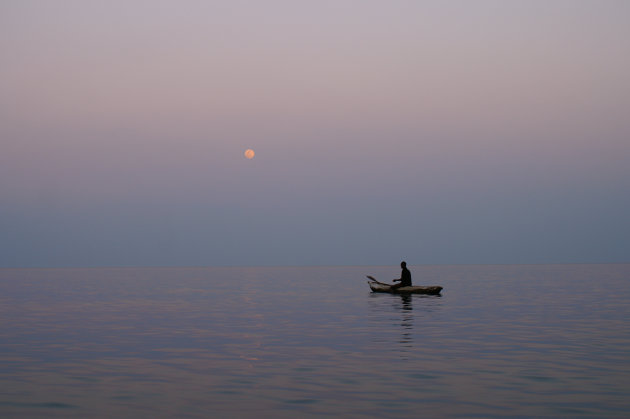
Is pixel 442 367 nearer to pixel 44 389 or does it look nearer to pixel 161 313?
pixel 44 389

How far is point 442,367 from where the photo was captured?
67.4ft

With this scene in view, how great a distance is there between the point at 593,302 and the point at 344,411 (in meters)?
42.4

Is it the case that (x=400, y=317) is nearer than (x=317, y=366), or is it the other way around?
(x=317, y=366)

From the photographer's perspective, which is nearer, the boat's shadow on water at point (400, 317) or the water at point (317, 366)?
the water at point (317, 366)

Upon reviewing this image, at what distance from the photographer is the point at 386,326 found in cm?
3341

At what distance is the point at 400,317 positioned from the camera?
38500mm

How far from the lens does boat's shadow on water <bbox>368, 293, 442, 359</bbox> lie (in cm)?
2692

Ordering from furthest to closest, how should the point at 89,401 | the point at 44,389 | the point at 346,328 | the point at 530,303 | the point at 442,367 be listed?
the point at 530,303, the point at 346,328, the point at 442,367, the point at 44,389, the point at 89,401

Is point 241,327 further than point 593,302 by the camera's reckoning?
No

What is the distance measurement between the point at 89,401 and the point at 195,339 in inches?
496

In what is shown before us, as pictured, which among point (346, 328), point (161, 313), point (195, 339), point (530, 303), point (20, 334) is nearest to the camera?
point (195, 339)

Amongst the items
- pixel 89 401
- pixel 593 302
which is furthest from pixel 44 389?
pixel 593 302

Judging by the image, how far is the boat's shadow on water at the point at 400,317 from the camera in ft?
88.3

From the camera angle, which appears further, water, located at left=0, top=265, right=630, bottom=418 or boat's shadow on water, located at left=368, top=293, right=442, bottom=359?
boat's shadow on water, located at left=368, top=293, right=442, bottom=359
